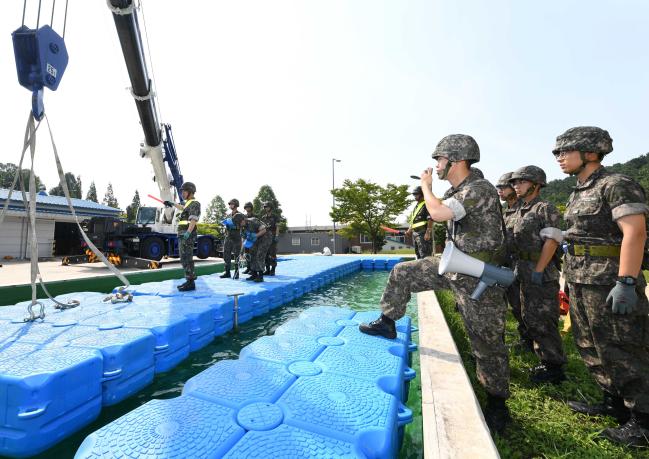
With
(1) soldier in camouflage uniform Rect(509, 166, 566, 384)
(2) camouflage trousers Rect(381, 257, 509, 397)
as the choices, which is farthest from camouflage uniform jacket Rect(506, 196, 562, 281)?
(2) camouflage trousers Rect(381, 257, 509, 397)

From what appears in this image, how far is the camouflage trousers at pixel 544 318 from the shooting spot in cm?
265

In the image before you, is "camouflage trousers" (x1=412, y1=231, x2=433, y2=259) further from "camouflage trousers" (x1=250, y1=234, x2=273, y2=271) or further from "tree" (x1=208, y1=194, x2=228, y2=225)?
"tree" (x1=208, y1=194, x2=228, y2=225)

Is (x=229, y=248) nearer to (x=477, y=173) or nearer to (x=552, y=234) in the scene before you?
(x=477, y=173)

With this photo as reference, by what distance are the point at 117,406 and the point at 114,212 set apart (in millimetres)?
23181

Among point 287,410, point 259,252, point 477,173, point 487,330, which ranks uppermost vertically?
point 477,173

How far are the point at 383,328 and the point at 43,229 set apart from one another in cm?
2207

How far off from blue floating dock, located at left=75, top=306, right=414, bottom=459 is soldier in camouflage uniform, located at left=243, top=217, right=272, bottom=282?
4.22m

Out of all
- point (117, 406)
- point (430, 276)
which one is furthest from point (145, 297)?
point (430, 276)

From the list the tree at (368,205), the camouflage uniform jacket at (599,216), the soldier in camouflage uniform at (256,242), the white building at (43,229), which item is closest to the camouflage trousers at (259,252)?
the soldier in camouflage uniform at (256,242)

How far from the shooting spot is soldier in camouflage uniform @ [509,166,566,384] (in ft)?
8.70

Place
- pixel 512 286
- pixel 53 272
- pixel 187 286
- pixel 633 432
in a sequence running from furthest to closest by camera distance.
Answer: pixel 53 272 → pixel 187 286 → pixel 512 286 → pixel 633 432

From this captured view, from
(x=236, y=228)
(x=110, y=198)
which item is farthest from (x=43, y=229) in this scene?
(x=110, y=198)

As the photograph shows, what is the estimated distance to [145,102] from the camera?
24.9 feet

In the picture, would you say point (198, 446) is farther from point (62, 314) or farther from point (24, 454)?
point (62, 314)
